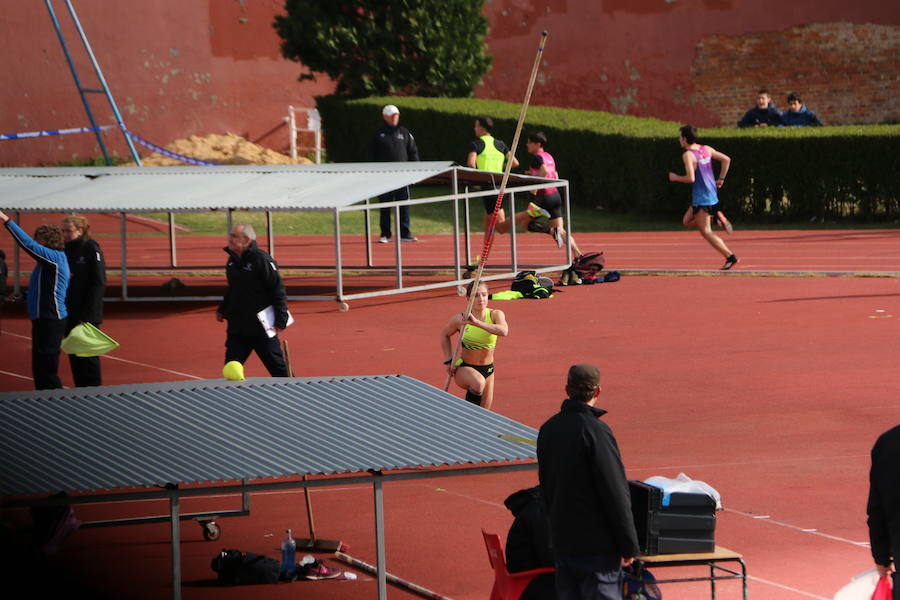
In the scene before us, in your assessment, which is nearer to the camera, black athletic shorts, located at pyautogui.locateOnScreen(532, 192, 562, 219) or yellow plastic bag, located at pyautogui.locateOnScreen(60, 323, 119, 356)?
yellow plastic bag, located at pyautogui.locateOnScreen(60, 323, 119, 356)

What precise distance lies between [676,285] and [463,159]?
38.2ft

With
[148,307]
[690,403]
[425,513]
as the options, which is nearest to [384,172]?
[148,307]

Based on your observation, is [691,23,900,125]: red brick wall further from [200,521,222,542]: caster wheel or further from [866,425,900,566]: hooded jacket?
[866,425,900,566]: hooded jacket

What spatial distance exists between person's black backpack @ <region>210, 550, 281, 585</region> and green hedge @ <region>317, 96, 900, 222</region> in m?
18.1

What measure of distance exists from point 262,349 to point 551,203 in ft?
27.2

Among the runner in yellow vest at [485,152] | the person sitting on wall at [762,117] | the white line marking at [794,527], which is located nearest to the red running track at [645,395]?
the white line marking at [794,527]

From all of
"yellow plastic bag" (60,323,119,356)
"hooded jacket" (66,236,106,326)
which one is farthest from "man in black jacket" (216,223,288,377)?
"hooded jacket" (66,236,106,326)

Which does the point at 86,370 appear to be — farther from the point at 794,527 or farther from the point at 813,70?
the point at 813,70

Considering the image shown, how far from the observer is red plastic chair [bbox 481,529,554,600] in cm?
685

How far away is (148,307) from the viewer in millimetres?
18641

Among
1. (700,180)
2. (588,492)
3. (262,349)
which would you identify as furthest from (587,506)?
(700,180)

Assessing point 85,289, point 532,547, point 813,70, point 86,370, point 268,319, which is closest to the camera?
point 532,547

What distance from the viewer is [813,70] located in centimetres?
3541

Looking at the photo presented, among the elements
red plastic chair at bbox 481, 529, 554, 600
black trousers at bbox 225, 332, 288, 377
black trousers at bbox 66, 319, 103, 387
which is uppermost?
black trousers at bbox 225, 332, 288, 377
